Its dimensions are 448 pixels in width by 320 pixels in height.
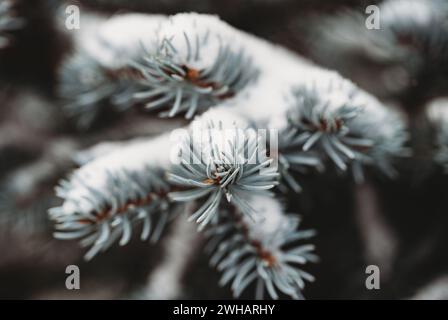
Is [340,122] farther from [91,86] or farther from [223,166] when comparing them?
[91,86]

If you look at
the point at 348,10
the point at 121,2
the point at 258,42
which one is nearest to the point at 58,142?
the point at 121,2

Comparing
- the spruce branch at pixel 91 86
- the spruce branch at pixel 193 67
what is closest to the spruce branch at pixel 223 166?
the spruce branch at pixel 193 67

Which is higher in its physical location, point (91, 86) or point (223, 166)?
point (91, 86)

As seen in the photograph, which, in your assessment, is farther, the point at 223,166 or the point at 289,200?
the point at 289,200

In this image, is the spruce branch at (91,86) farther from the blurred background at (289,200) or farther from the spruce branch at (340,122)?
the spruce branch at (340,122)

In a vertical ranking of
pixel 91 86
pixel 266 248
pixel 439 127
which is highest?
pixel 91 86

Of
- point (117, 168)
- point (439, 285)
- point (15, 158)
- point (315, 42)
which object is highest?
point (315, 42)

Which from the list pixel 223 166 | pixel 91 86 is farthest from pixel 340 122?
pixel 91 86

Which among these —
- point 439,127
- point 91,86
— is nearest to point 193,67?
point 91,86
